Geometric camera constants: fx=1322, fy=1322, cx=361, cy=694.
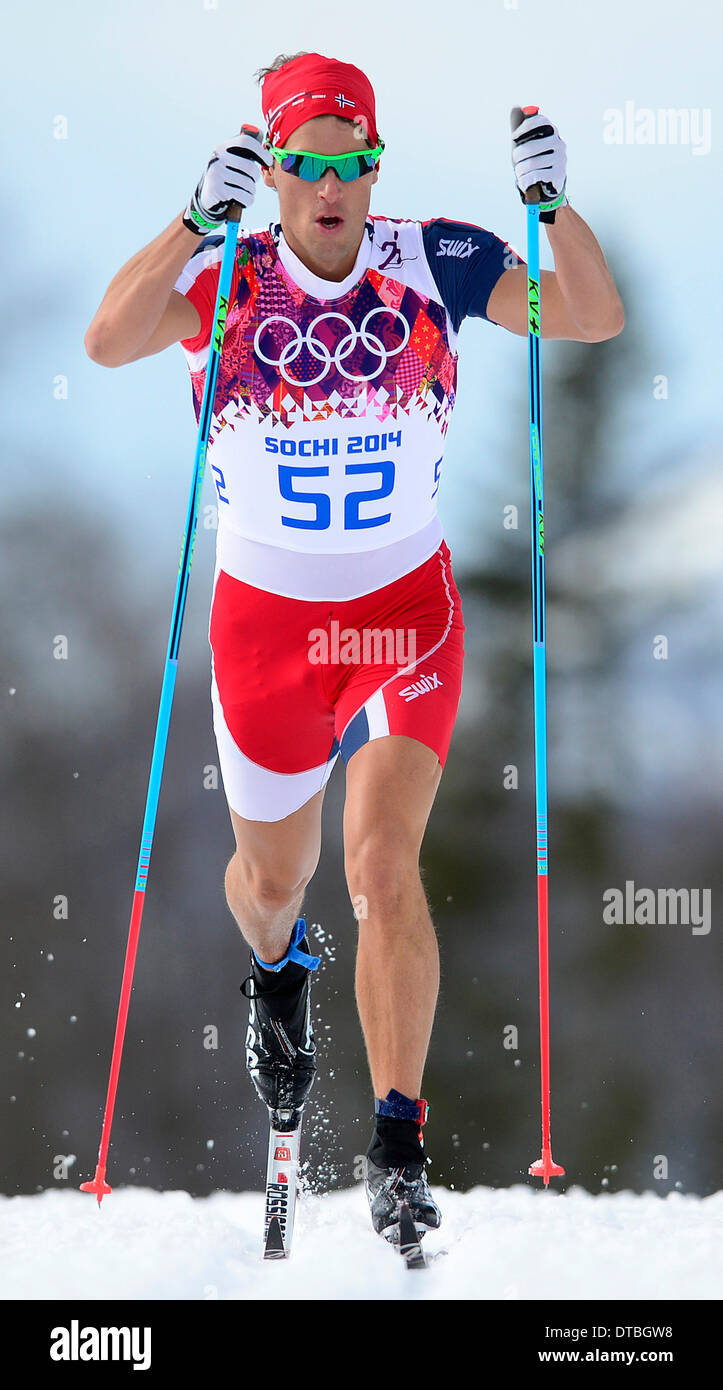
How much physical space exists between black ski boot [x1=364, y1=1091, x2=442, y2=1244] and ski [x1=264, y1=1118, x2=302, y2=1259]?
23.5 inches

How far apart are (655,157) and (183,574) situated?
458cm

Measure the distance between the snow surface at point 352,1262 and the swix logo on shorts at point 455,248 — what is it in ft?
6.73

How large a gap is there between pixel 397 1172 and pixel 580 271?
180 cm

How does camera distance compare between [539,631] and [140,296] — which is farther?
[539,631]

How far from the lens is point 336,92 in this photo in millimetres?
2680

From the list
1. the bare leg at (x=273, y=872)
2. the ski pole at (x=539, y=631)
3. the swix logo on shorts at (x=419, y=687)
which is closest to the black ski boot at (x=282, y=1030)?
the bare leg at (x=273, y=872)

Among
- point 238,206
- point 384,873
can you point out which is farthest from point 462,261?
point 384,873

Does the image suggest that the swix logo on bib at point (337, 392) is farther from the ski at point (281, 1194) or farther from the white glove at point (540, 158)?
the ski at point (281, 1194)

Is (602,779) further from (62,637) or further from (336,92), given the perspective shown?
(336,92)

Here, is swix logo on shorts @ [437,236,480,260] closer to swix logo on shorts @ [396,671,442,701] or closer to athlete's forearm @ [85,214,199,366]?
athlete's forearm @ [85,214,199,366]

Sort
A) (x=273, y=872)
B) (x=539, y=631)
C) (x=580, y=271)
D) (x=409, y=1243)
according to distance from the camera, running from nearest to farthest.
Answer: (x=409, y=1243)
(x=580, y=271)
(x=539, y=631)
(x=273, y=872)

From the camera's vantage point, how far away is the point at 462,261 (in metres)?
2.86

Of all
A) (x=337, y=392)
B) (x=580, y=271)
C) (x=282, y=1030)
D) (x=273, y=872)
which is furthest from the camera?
(x=282, y=1030)

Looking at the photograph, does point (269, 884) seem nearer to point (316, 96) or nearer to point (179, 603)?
point (179, 603)
